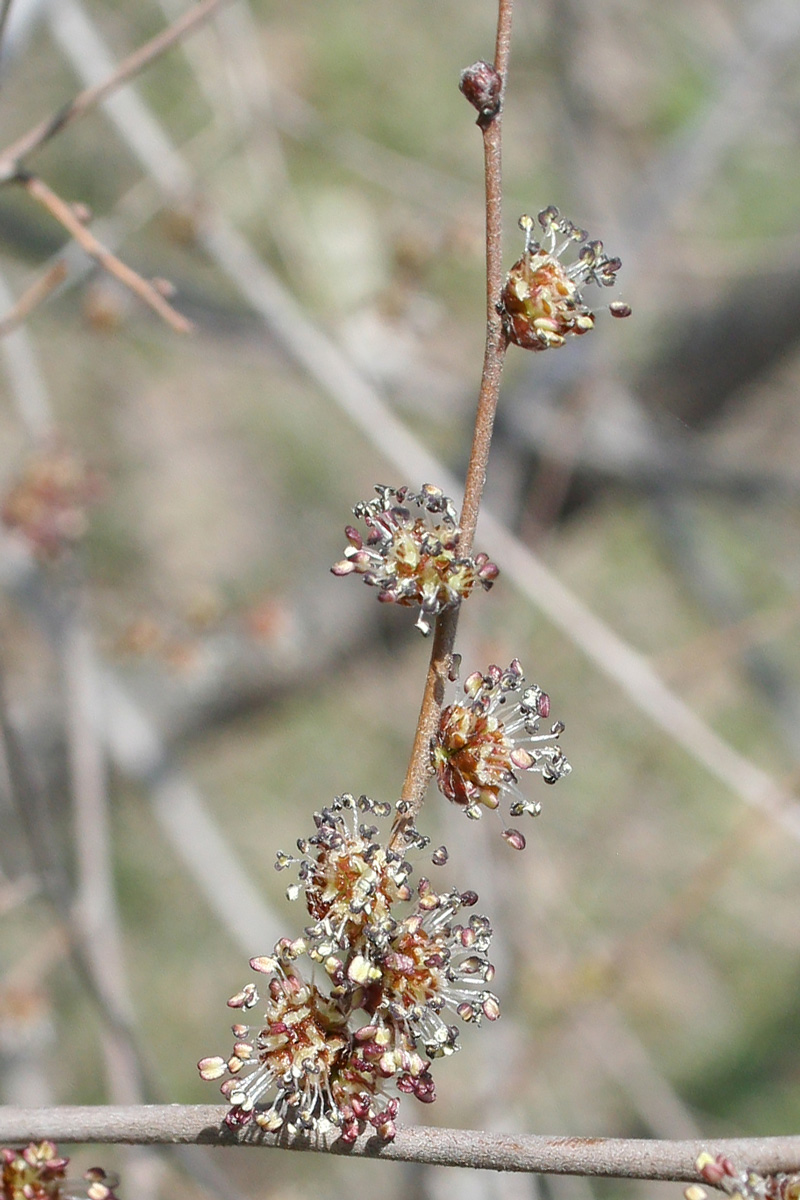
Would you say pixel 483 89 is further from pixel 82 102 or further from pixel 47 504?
pixel 47 504

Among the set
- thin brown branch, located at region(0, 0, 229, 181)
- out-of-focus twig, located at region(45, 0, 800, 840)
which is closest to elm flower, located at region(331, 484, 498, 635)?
thin brown branch, located at region(0, 0, 229, 181)

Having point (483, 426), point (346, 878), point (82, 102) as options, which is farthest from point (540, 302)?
point (82, 102)

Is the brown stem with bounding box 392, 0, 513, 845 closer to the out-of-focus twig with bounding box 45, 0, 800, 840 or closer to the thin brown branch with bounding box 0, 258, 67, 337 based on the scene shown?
the thin brown branch with bounding box 0, 258, 67, 337

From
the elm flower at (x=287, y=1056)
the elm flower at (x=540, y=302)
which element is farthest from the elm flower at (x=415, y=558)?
the elm flower at (x=287, y=1056)

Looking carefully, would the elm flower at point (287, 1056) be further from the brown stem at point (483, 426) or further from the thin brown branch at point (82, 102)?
the thin brown branch at point (82, 102)

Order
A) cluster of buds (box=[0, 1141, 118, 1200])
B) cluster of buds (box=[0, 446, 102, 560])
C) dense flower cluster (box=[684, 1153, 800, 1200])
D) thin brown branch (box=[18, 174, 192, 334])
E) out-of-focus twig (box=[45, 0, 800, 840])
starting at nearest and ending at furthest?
dense flower cluster (box=[684, 1153, 800, 1200]) < cluster of buds (box=[0, 1141, 118, 1200]) < thin brown branch (box=[18, 174, 192, 334]) < out-of-focus twig (box=[45, 0, 800, 840]) < cluster of buds (box=[0, 446, 102, 560])

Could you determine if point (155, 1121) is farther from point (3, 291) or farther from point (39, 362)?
point (39, 362)
